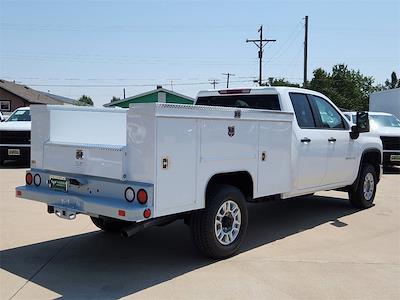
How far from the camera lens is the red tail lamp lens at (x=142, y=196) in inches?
185

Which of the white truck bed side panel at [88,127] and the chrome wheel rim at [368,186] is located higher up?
the white truck bed side panel at [88,127]

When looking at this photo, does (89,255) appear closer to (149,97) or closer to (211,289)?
(211,289)

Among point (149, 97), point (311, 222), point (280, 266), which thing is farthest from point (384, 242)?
point (149, 97)

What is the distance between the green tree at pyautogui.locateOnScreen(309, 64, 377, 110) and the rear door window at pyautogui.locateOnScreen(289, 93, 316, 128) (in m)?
61.7

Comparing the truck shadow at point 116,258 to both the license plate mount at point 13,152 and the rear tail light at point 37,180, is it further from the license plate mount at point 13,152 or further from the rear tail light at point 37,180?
the license plate mount at point 13,152

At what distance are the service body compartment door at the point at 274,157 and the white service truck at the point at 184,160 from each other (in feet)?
0.04

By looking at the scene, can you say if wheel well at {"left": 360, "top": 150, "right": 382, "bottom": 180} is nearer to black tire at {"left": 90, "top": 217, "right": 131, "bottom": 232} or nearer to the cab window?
the cab window

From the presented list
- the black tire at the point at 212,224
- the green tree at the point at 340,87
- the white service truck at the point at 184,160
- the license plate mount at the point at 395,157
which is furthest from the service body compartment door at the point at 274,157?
the green tree at the point at 340,87

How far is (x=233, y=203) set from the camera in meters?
5.75

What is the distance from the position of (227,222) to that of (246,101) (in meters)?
2.20

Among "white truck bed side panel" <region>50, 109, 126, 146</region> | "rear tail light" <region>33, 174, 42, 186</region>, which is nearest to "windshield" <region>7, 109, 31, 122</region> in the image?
"white truck bed side panel" <region>50, 109, 126, 146</region>

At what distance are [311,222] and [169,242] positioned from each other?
2574 mm

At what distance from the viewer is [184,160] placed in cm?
499

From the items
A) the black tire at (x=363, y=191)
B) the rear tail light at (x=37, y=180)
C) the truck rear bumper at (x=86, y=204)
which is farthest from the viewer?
the black tire at (x=363, y=191)
